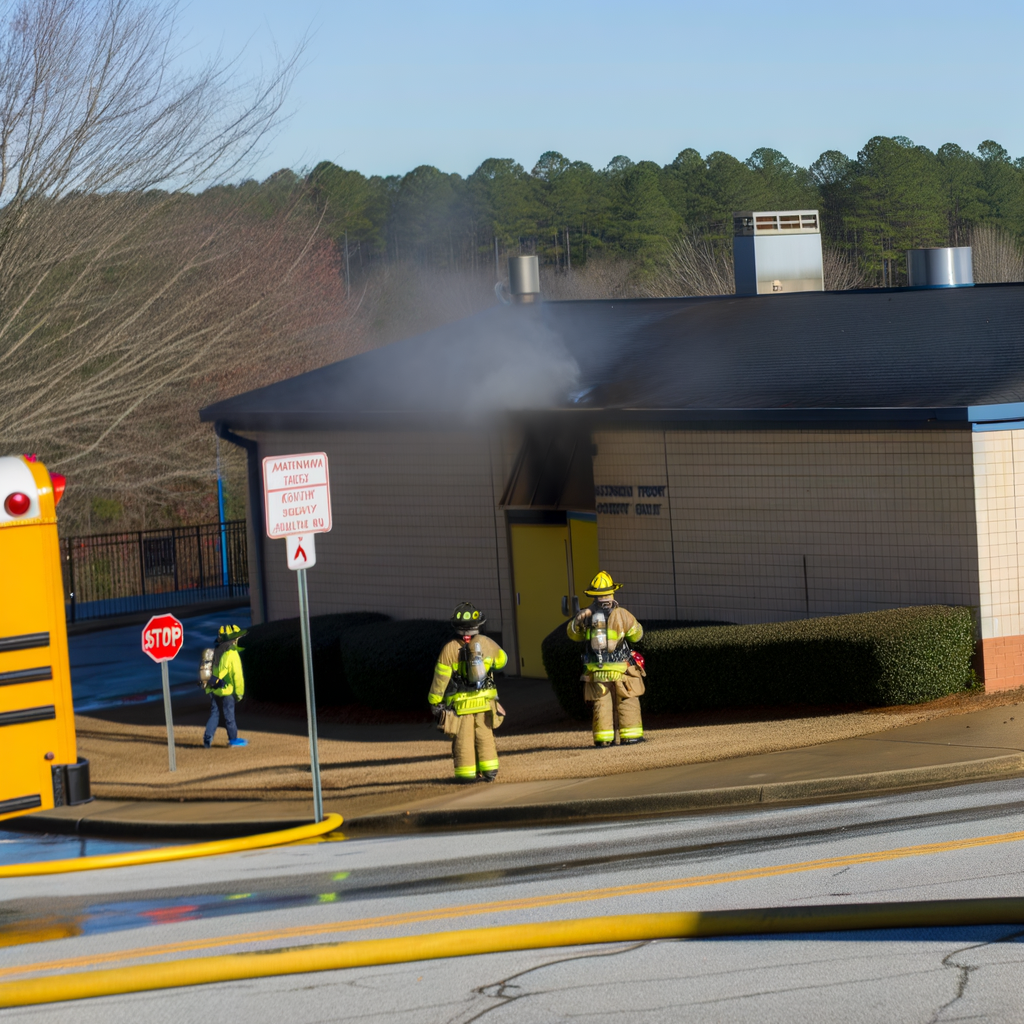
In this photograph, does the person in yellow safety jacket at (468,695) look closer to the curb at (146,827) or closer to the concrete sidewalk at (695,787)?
the concrete sidewalk at (695,787)

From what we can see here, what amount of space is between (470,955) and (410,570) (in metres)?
12.8

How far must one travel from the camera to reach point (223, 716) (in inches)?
630

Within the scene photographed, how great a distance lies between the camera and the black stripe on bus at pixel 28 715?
820 cm

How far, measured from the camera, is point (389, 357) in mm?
21906

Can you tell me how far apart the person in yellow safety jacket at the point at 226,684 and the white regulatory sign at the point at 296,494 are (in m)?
4.98

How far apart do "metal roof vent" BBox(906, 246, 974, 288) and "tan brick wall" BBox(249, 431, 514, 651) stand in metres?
6.52

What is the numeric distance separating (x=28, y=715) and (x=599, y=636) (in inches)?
224

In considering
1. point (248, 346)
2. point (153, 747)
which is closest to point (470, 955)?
point (153, 747)

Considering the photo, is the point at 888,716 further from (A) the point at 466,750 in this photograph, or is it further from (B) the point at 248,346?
(B) the point at 248,346

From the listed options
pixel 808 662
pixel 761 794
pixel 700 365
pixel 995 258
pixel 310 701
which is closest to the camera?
pixel 761 794

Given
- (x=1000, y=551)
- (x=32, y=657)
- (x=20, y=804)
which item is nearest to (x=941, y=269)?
(x=1000, y=551)

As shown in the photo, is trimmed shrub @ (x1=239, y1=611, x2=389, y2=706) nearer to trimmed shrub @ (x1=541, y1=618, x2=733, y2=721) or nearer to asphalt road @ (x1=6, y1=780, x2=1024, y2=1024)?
trimmed shrub @ (x1=541, y1=618, x2=733, y2=721)

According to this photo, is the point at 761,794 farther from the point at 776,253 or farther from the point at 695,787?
the point at 776,253

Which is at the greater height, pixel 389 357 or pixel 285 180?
pixel 285 180
